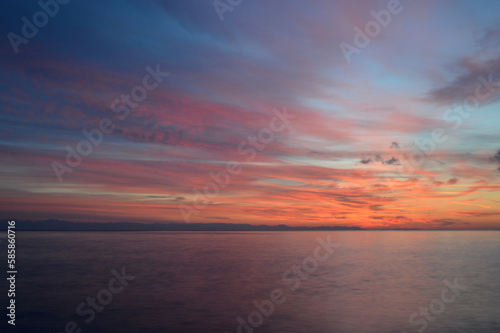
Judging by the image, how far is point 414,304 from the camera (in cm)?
2714

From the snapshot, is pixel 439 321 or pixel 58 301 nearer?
pixel 439 321

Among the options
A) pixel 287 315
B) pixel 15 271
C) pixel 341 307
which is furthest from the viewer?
pixel 15 271

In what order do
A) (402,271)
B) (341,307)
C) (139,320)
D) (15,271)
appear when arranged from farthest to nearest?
(402,271)
(15,271)
(341,307)
(139,320)

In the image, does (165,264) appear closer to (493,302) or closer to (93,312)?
(93,312)

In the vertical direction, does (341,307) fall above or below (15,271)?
below

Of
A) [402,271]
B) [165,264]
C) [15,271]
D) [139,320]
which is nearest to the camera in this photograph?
[139,320]

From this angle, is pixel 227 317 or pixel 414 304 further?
pixel 414 304

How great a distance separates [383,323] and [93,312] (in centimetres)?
1815

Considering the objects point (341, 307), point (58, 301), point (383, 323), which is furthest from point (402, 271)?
point (58, 301)

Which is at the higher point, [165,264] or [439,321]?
[165,264]

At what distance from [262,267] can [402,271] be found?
16484 millimetres

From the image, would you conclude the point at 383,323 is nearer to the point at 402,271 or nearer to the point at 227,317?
the point at 227,317

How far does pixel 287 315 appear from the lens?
23.9 meters

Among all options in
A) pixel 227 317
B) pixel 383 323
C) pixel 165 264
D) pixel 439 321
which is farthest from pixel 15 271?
pixel 439 321
